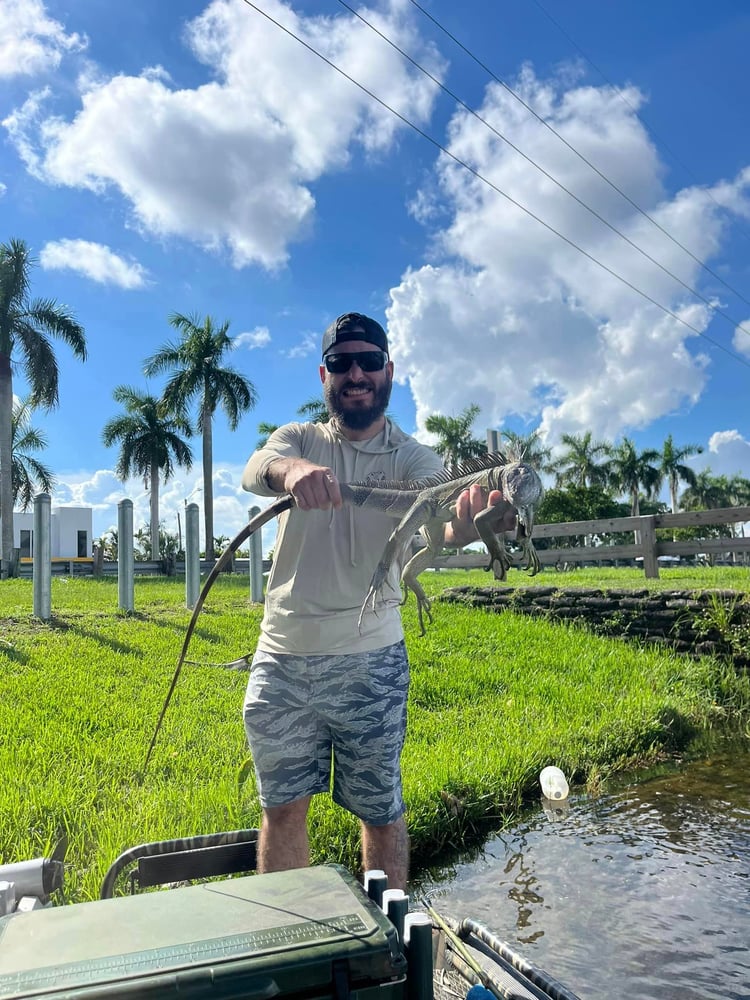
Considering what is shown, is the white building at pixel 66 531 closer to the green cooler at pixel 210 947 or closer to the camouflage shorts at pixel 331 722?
the camouflage shorts at pixel 331 722

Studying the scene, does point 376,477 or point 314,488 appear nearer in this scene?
point 314,488

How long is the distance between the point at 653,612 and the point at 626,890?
6.14 meters

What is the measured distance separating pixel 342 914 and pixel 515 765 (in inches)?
154

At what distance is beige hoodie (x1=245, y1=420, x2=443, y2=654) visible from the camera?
2.44 metres

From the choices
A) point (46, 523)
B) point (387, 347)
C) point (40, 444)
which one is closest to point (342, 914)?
point (387, 347)

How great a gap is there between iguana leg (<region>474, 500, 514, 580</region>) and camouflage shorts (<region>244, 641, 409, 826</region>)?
66cm

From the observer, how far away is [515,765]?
518 cm

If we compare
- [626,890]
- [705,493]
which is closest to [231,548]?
[626,890]

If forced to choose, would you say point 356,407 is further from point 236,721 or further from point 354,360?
point 236,721

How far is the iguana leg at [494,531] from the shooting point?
1962 millimetres

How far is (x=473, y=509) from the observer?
6.73ft

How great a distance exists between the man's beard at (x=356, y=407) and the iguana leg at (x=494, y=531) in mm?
720

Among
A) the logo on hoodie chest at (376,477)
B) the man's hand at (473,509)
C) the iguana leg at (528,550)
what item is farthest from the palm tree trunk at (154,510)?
the iguana leg at (528,550)

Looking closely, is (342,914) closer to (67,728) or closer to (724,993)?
(724,993)
